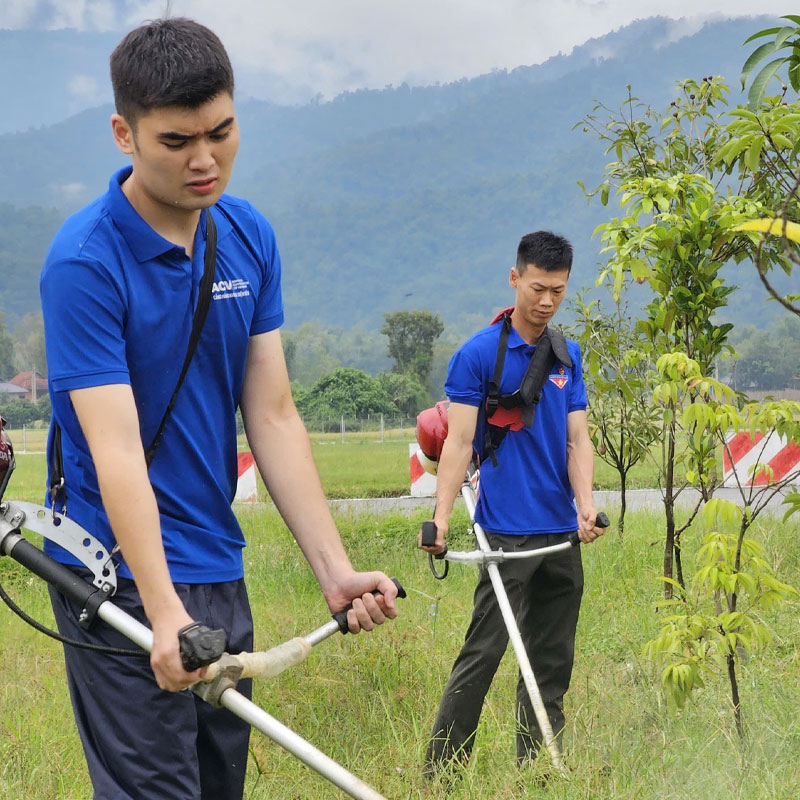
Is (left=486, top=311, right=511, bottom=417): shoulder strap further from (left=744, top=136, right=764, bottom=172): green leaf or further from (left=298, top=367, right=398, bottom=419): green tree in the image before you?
(left=298, top=367, right=398, bottom=419): green tree

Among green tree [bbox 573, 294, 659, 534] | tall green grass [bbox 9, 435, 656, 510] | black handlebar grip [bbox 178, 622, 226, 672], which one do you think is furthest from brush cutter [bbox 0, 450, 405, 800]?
tall green grass [bbox 9, 435, 656, 510]

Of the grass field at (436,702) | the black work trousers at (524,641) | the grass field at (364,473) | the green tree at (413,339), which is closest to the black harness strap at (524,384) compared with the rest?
the black work trousers at (524,641)

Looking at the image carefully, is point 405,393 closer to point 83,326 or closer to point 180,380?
point 180,380

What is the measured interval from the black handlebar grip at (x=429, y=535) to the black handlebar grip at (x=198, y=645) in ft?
6.39

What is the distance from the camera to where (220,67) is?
6.59ft

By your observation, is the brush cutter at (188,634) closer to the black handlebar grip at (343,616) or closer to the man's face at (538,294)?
the black handlebar grip at (343,616)

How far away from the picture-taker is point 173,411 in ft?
7.32

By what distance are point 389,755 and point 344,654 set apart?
1023mm

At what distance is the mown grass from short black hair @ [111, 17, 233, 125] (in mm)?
1125

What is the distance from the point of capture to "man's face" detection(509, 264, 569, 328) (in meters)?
4.24

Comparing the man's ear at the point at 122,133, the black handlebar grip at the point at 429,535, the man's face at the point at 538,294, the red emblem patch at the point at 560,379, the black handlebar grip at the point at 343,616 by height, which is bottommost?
the black handlebar grip at the point at 429,535

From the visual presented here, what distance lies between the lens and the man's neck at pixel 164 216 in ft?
7.13

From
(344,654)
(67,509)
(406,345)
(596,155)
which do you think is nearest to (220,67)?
(67,509)

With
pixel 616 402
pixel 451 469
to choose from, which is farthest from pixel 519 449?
pixel 616 402
